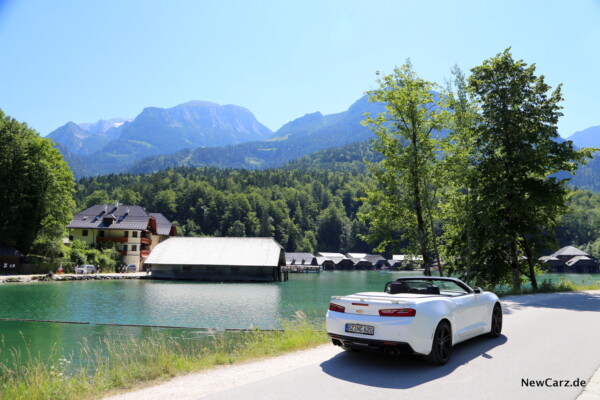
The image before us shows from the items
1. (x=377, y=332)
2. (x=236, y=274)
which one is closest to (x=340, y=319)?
(x=377, y=332)

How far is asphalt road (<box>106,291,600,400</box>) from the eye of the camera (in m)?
5.57

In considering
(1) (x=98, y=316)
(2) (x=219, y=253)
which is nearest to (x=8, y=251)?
(2) (x=219, y=253)

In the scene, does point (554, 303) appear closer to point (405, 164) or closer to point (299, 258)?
point (405, 164)

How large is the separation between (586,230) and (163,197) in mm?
161823

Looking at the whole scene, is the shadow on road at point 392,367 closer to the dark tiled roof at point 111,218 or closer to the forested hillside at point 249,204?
the dark tiled roof at point 111,218

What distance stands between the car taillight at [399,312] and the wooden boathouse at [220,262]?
53402 millimetres

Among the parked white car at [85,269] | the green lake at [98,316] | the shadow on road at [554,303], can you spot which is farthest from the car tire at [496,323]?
the parked white car at [85,269]

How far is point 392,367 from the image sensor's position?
6891 mm

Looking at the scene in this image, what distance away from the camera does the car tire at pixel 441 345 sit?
6812 millimetres

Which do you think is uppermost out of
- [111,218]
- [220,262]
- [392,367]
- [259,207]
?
[259,207]

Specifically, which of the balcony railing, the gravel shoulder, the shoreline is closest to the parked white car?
the shoreline

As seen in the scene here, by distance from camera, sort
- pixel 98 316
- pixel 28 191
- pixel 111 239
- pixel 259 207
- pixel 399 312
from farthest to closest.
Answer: pixel 259 207 → pixel 111 239 → pixel 28 191 → pixel 98 316 → pixel 399 312

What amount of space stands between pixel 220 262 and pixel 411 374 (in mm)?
A: 56883

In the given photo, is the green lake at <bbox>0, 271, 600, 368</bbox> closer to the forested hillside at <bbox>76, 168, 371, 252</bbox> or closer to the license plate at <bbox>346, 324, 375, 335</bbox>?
the license plate at <bbox>346, 324, 375, 335</bbox>
